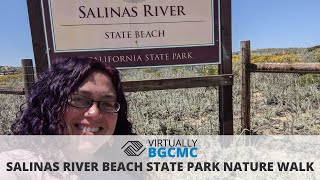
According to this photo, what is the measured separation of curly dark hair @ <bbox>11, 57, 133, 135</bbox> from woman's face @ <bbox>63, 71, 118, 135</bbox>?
2cm

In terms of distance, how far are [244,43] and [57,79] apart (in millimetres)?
3095

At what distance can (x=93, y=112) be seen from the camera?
153cm

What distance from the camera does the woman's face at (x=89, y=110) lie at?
1524mm

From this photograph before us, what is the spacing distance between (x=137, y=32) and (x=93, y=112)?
2.40 m

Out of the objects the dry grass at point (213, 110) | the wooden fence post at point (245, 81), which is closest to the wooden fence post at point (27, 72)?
the dry grass at point (213, 110)

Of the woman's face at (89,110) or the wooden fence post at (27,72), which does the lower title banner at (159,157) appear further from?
the wooden fence post at (27,72)

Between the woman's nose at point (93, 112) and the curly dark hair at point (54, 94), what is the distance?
11 centimetres

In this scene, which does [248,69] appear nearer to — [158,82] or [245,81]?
[245,81]

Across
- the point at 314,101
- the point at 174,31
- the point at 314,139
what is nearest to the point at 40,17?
the point at 174,31

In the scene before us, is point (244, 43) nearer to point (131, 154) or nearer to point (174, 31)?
point (174, 31)

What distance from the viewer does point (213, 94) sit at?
24.4 ft

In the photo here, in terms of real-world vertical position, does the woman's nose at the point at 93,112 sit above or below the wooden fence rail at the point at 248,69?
above

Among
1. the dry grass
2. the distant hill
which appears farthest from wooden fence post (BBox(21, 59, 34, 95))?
the distant hill

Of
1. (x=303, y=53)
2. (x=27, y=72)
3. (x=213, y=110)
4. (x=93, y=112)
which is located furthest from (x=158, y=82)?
(x=303, y=53)
